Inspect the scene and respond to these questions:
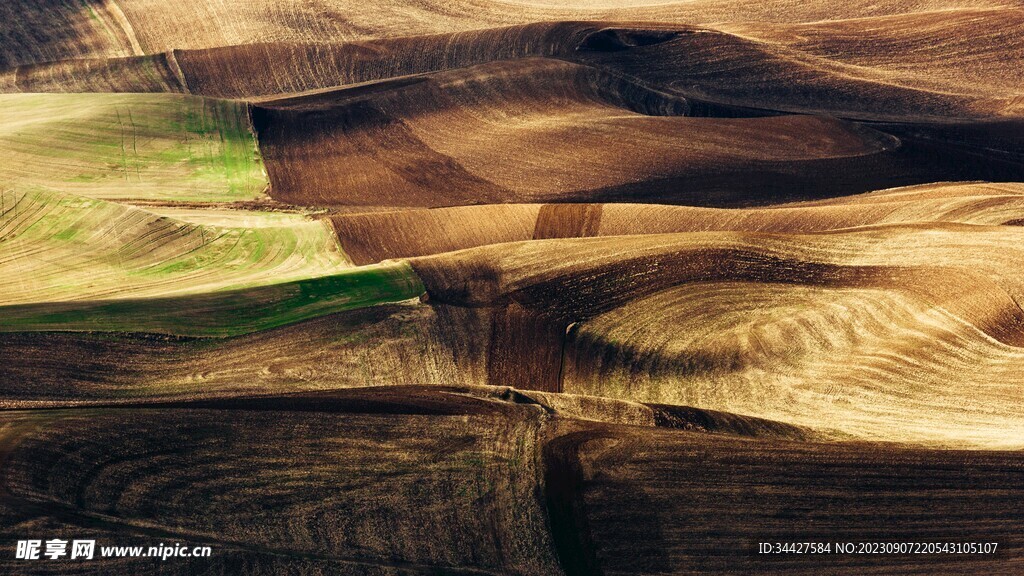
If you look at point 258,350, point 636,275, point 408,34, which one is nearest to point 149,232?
point 258,350

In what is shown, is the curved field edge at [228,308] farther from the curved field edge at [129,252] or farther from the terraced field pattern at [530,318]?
the curved field edge at [129,252]

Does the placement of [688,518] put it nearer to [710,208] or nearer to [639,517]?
[639,517]

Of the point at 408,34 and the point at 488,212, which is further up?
the point at 408,34

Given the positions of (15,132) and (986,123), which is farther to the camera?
(986,123)

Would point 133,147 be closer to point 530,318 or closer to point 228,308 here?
point 228,308

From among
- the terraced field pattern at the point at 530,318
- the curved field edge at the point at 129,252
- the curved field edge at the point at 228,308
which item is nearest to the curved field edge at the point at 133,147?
the terraced field pattern at the point at 530,318

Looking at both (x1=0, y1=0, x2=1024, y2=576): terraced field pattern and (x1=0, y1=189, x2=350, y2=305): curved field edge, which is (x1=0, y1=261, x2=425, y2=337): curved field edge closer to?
(x1=0, y1=0, x2=1024, y2=576): terraced field pattern
